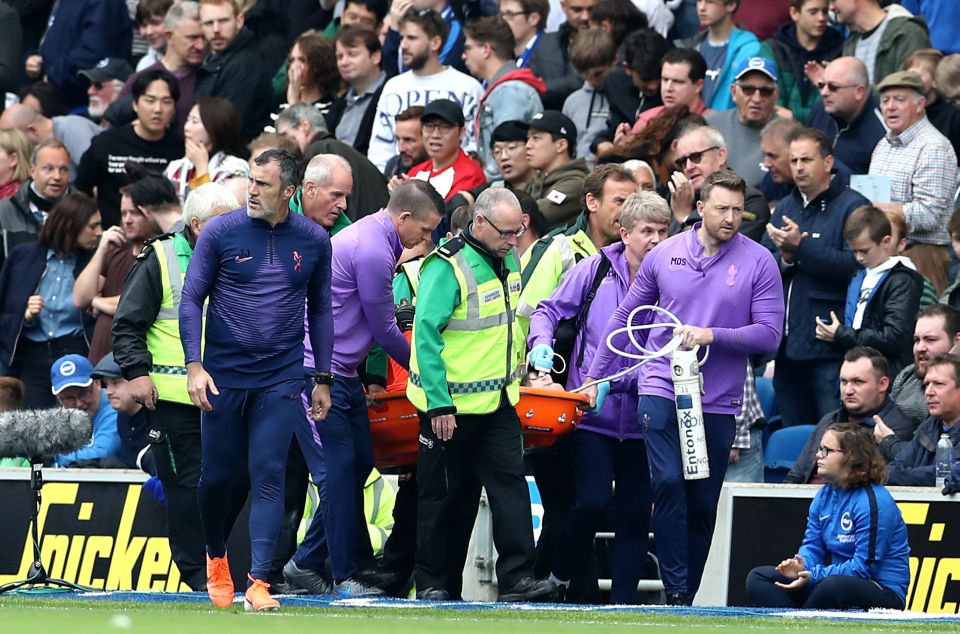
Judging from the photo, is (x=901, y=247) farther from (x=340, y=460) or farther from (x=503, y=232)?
(x=340, y=460)

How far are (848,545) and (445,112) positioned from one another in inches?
211

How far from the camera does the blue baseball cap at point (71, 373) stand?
14719mm

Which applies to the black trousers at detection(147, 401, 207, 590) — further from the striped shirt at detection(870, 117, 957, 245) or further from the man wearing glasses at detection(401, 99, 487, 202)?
the striped shirt at detection(870, 117, 957, 245)

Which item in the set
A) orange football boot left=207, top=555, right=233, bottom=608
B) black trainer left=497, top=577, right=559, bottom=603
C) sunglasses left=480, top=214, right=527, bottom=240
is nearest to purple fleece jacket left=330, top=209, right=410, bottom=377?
sunglasses left=480, top=214, right=527, bottom=240

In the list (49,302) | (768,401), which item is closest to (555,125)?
(768,401)

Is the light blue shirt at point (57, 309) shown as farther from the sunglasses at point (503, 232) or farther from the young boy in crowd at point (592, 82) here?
the sunglasses at point (503, 232)

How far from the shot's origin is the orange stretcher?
11.5m

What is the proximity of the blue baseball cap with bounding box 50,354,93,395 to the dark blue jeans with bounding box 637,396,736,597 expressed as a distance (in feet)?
16.9

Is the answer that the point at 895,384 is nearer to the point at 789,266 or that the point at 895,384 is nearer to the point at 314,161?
the point at 789,266

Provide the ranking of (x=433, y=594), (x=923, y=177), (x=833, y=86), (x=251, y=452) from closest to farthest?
(x=251, y=452), (x=433, y=594), (x=923, y=177), (x=833, y=86)

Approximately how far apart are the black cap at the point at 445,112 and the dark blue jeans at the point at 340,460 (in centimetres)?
397

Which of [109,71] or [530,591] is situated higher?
[109,71]

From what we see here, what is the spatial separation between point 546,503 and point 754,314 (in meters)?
1.83

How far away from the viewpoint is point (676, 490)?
11.2m
